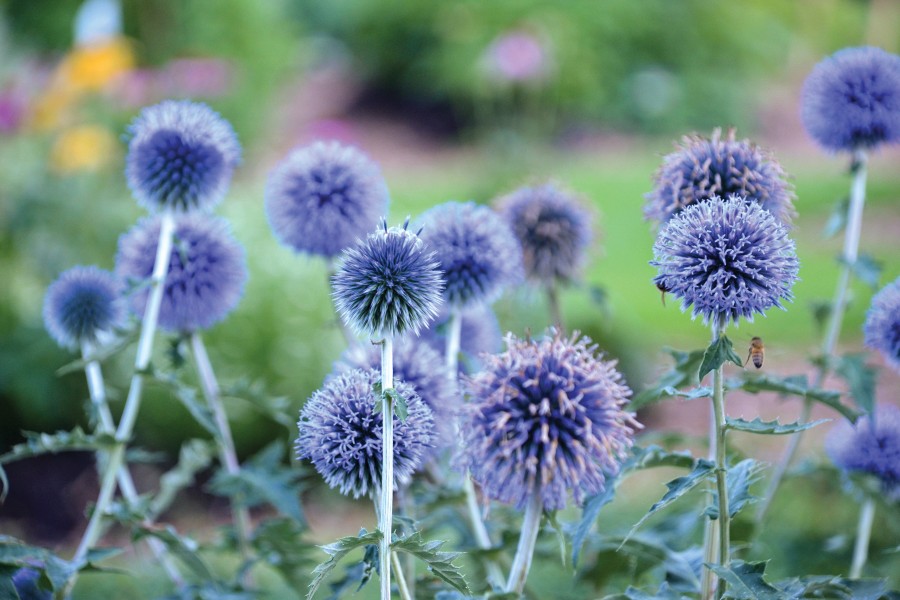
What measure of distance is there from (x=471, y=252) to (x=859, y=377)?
0.96m

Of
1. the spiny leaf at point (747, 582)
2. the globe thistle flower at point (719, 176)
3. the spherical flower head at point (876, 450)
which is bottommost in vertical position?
the spiny leaf at point (747, 582)

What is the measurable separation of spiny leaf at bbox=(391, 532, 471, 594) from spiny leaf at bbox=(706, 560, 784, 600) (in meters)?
0.42

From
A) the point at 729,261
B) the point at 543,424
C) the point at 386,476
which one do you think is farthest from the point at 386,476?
the point at 729,261

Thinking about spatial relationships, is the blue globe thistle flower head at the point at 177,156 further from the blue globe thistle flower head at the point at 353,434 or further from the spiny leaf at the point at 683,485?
the spiny leaf at the point at 683,485

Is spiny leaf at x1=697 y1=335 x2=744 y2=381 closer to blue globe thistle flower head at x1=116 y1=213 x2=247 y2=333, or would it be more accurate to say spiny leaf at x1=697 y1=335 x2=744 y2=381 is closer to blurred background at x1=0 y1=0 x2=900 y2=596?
blurred background at x1=0 y1=0 x2=900 y2=596

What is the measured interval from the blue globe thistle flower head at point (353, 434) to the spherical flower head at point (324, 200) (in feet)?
2.42

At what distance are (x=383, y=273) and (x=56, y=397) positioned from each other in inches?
173

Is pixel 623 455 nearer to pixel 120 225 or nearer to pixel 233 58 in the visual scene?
pixel 120 225

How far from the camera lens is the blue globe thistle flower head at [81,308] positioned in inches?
91.1

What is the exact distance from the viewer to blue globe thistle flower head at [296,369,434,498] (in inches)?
61.1

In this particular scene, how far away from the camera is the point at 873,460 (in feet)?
7.49

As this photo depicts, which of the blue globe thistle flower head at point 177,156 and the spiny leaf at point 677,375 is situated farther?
the blue globe thistle flower head at point 177,156

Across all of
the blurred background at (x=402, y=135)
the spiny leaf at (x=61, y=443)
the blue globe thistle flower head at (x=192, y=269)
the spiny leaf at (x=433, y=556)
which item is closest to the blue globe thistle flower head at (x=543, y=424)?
the spiny leaf at (x=433, y=556)

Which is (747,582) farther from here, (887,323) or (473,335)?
(473,335)
